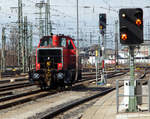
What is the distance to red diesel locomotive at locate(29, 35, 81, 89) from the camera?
60.2 feet

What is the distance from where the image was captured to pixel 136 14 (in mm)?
9984

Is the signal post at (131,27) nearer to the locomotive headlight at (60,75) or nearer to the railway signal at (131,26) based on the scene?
the railway signal at (131,26)

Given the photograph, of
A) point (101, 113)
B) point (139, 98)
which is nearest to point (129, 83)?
point (139, 98)

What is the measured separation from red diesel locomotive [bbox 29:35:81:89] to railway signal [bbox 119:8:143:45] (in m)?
8.62

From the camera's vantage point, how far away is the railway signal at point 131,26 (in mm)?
9922

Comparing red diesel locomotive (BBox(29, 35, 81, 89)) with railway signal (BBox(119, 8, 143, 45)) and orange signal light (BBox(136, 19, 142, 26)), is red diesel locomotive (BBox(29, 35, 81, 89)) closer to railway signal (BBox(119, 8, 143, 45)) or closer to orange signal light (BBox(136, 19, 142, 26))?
railway signal (BBox(119, 8, 143, 45))

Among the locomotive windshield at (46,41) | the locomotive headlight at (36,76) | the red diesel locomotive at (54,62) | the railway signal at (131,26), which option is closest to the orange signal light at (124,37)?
the railway signal at (131,26)

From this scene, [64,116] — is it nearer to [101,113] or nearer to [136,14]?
[101,113]

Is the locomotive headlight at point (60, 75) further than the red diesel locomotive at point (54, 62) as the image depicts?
No

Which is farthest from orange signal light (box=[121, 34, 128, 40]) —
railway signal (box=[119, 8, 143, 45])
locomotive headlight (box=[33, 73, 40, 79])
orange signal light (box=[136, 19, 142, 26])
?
locomotive headlight (box=[33, 73, 40, 79])

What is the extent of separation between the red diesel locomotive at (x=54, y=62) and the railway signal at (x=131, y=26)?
8.62 metres

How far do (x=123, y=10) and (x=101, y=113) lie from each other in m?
3.55

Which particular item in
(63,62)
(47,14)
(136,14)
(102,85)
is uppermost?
(47,14)

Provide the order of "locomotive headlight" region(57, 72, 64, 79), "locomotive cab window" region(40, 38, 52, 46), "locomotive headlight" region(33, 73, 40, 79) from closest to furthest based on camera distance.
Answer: "locomotive headlight" region(57, 72, 64, 79), "locomotive headlight" region(33, 73, 40, 79), "locomotive cab window" region(40, 38, 52, 46)
